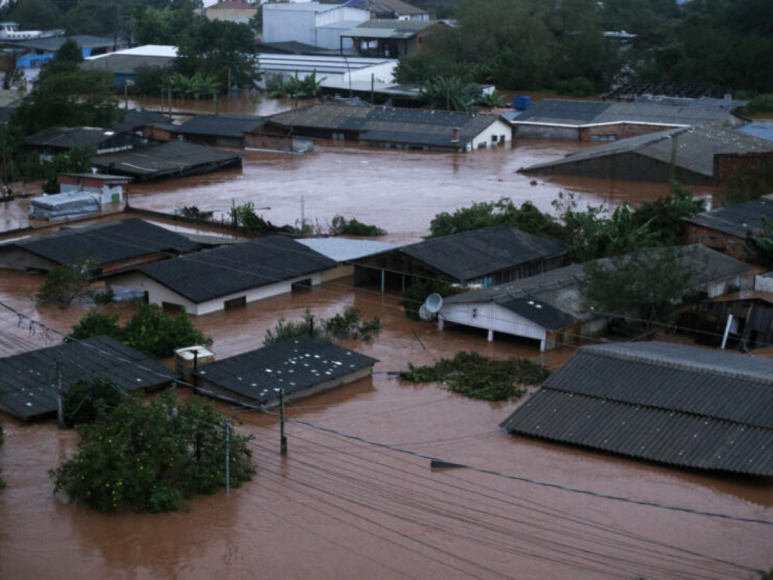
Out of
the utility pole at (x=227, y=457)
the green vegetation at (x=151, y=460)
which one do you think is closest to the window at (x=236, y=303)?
the green vegetation at (x=151, y=460)

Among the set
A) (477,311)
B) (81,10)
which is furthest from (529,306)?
(81,10)

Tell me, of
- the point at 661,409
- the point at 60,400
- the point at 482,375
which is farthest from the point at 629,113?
the point at 60,400

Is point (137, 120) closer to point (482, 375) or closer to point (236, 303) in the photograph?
point (236, 303)

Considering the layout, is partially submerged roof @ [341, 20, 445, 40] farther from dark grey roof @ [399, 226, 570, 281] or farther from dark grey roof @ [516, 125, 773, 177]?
dark grey roof @ [399, 226, 570, 281]

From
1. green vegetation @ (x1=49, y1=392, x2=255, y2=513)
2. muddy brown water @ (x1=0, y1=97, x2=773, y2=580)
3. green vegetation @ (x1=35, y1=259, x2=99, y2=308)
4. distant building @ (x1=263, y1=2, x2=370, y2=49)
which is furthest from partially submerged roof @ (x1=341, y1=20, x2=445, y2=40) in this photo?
green vegetation @ (x1=49, y1=392, x2=255, y2=513)

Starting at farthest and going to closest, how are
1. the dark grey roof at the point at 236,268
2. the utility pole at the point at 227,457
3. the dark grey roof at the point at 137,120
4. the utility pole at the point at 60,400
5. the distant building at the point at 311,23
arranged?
the distant building at the point at 311,23 → the dark grey roof at the point at 137,120 → the dark grey roof at the point at 236,268 → the utility pole at the point at 60,400 → the utility pole at the point at 227,457

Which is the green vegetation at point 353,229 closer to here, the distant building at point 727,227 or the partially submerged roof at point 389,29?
the distant building at point 727,227
